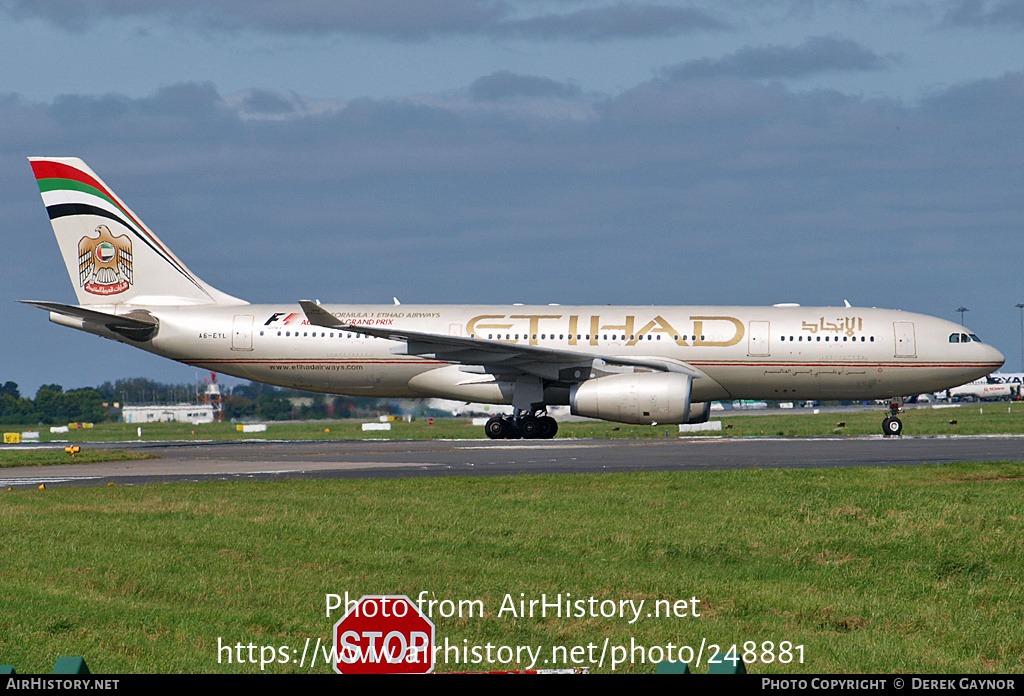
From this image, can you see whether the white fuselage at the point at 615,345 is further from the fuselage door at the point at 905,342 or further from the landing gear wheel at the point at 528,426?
the landing gear wheel at the point at 528,426

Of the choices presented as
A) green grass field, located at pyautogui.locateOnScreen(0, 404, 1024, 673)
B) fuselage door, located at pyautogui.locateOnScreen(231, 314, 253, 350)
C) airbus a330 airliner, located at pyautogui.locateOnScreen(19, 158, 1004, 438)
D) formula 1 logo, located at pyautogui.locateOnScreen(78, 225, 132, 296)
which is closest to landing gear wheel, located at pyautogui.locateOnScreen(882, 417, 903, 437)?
airbus a330 airliner, located at pyautogui.locateOnScreen(19, 158, 1004, 438)

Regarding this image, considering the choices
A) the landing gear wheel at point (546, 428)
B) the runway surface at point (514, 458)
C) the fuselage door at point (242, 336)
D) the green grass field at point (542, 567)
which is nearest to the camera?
the green grass field at point (542, 567)

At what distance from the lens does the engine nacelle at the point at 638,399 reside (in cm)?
2861

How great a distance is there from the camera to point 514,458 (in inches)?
922

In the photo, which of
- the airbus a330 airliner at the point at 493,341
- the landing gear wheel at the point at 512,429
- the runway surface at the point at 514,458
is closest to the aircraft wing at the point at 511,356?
the airbus a330 airliner at the point at 493,341

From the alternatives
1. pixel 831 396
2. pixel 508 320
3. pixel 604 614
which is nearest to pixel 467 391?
pixel 508 320

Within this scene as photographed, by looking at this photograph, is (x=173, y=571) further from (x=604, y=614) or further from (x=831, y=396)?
(x=831, y=396)

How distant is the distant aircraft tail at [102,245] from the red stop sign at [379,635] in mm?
A: 32055

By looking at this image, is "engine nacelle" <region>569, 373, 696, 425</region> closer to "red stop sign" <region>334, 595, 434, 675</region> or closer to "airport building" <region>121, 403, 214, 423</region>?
"red stop sign" <region>334, 595, 434, 675</region>

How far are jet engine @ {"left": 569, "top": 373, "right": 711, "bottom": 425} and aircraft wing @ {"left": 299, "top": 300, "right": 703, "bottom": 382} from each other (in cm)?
158

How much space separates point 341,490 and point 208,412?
7308 cm

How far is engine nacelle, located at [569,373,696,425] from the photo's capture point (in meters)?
28.6

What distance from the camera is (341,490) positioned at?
16.4 m

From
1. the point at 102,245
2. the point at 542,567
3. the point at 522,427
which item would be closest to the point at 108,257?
the point at 102,245
